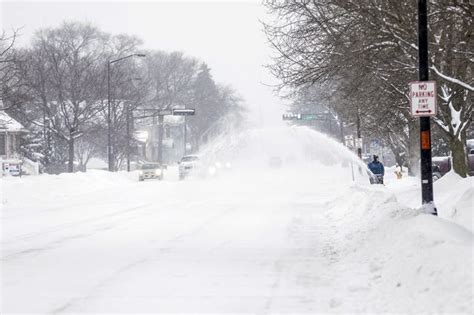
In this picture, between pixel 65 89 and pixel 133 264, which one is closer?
pixel 133 264

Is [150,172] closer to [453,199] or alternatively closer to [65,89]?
[65,89]

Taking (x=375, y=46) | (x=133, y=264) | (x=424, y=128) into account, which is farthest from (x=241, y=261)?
(x=375, y=46)

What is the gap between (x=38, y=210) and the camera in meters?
20.4

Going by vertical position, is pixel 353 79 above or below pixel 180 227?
above

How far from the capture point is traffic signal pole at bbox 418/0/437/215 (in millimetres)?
11227

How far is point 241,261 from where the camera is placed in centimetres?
1045

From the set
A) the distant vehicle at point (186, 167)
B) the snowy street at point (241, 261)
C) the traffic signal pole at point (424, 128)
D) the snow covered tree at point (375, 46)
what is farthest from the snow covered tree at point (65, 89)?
the traffic signal pole at point (424, 128)

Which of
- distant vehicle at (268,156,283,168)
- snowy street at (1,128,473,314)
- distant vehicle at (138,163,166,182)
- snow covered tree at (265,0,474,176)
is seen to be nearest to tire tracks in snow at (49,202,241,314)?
snowy street at (1,128,473,314)

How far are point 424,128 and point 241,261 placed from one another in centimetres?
425

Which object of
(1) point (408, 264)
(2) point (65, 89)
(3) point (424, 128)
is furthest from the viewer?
(2) point (65, 89)

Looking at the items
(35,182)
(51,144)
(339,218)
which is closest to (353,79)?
(339,218)

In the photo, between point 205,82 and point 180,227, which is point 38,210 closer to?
point 180,227

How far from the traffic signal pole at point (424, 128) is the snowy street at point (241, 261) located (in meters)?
0.37

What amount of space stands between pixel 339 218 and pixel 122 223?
5910 millimetres
